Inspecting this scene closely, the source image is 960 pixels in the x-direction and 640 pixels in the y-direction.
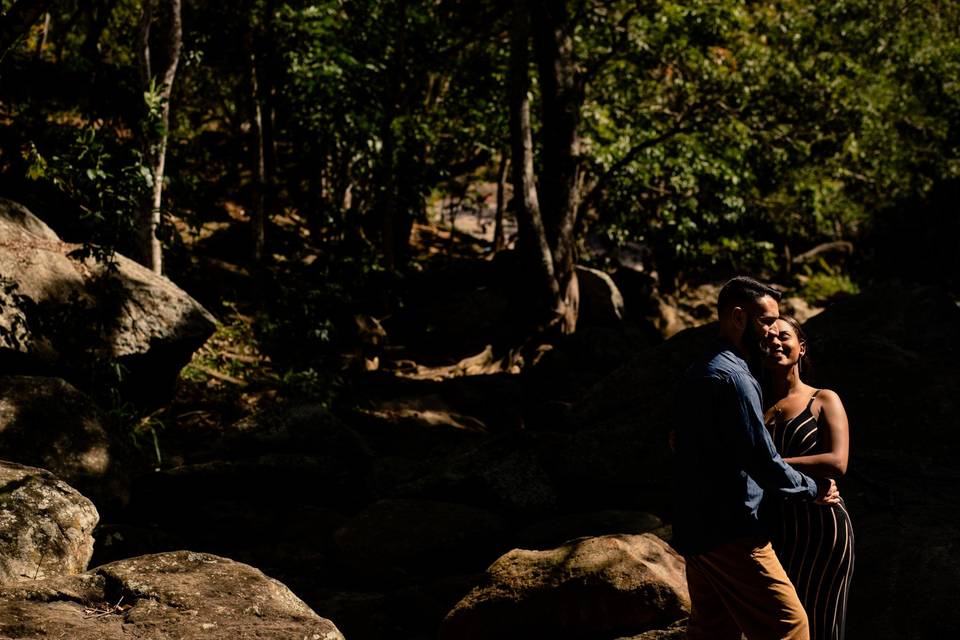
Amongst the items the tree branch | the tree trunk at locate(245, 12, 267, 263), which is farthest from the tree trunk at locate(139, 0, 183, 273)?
the tree branch

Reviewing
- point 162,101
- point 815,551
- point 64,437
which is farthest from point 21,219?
point 815,551

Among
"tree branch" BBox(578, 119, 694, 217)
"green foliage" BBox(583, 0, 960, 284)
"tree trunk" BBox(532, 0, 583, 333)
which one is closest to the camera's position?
"tree trunk" BBox(532, 0, 583, 333)

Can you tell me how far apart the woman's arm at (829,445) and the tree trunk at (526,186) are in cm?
1047

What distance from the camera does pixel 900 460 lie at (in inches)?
251

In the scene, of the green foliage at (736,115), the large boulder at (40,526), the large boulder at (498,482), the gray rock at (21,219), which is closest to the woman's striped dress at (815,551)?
the large boulder at (40,526)

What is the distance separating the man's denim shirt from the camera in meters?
3.39

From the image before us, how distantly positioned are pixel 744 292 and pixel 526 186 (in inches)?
419

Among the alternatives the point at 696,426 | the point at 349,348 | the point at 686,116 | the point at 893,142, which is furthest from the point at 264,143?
the point at 696,426

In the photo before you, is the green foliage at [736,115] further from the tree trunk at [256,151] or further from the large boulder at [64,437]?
the large boulder at [64,437]

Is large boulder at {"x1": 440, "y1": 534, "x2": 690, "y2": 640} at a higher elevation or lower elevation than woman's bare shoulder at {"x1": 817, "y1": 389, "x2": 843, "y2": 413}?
lower

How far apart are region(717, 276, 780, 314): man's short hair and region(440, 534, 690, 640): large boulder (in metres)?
1.91

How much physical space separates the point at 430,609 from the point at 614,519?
150 centimetres

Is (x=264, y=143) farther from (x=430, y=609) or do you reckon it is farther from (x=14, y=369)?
(x=430, y=609)

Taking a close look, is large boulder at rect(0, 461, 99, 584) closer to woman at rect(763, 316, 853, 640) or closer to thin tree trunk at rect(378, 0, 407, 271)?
woman at rect(763, 316, 853, 640)
